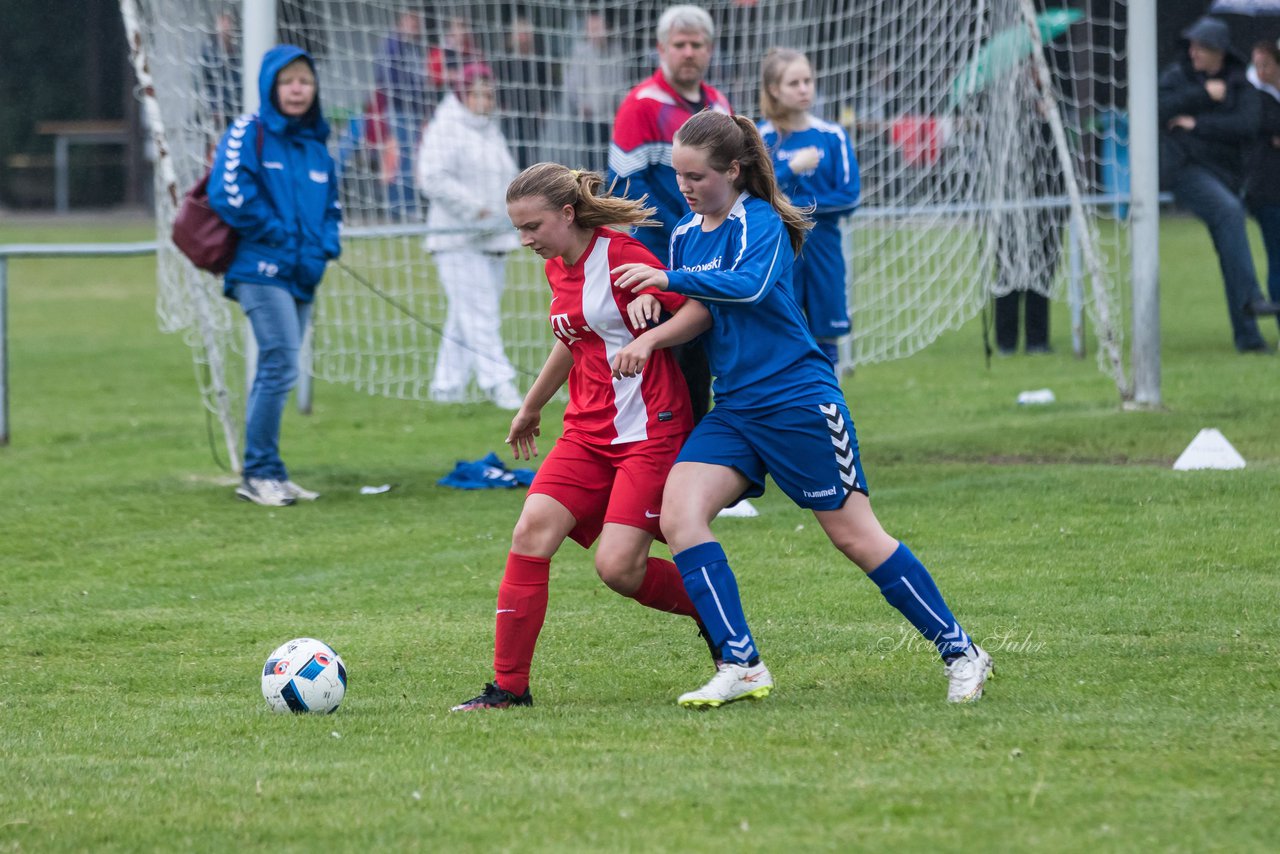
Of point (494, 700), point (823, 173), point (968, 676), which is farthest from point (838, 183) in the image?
point (494, 700)

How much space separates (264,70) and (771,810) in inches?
242

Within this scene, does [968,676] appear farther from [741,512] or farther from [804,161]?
[804,161]

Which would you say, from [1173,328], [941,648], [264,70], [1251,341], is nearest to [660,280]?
[941,648]

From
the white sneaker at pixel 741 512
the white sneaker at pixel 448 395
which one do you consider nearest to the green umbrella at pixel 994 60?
the white sneaker at pixel 448 395

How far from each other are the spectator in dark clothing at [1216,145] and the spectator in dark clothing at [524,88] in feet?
17.0

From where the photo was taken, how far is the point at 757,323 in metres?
5.07

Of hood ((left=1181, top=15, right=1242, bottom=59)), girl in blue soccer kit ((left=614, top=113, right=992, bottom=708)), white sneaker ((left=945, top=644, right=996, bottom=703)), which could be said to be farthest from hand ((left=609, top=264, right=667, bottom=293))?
hood ((left=1181, top=15, right=1242, bottom=59))

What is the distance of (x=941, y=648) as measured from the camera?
5059 mm

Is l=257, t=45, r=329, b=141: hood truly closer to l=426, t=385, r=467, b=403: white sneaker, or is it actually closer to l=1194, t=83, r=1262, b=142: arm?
l=426, t=385, r=467, b=403: white sneaker

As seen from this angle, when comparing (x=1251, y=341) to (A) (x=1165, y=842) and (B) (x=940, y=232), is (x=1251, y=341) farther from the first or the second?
(A) (x=1165, y=842)

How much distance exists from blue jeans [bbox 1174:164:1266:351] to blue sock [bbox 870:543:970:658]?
9.46m

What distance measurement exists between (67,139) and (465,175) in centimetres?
2336

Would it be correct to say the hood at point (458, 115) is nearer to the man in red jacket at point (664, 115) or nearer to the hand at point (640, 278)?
the man in red jacket at point (664, 115)

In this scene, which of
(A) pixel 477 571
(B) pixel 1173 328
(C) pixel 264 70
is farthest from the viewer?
(B) pixel 1173 328
